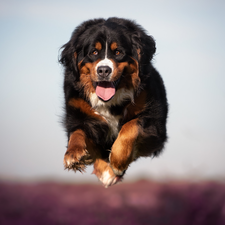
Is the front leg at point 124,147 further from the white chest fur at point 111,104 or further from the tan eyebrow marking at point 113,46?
the tan eyebrow marking at point 113,46

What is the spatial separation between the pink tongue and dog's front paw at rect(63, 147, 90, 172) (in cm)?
67

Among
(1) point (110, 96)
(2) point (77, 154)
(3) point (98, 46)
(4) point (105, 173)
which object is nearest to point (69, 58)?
(3) point (98, 46)

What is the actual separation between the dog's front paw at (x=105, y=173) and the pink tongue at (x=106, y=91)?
1010 mm

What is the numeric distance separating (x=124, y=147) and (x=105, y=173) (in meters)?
0.77

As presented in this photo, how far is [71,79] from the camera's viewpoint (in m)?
5.48

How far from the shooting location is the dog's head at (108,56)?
5113 millimetres

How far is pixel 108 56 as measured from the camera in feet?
16.7

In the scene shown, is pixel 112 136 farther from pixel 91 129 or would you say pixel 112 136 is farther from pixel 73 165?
pixel 73 165

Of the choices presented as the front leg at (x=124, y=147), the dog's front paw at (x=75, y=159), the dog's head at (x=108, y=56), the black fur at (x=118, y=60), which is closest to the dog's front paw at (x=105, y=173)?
the black fur at (x=118, y=60)

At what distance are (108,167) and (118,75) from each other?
1337 millimetres

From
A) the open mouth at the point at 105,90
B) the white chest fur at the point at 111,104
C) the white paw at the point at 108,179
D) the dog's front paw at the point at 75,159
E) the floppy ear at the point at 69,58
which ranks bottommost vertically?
the white paw at the point at 108,179

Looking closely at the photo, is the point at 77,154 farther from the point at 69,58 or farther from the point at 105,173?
the point at 69,58

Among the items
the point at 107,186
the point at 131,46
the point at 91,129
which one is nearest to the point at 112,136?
the point at 91,129

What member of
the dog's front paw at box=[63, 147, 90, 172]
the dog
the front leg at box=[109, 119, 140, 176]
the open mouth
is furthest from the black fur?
the dog's front paw at box=[63, 147, 90, 172]
